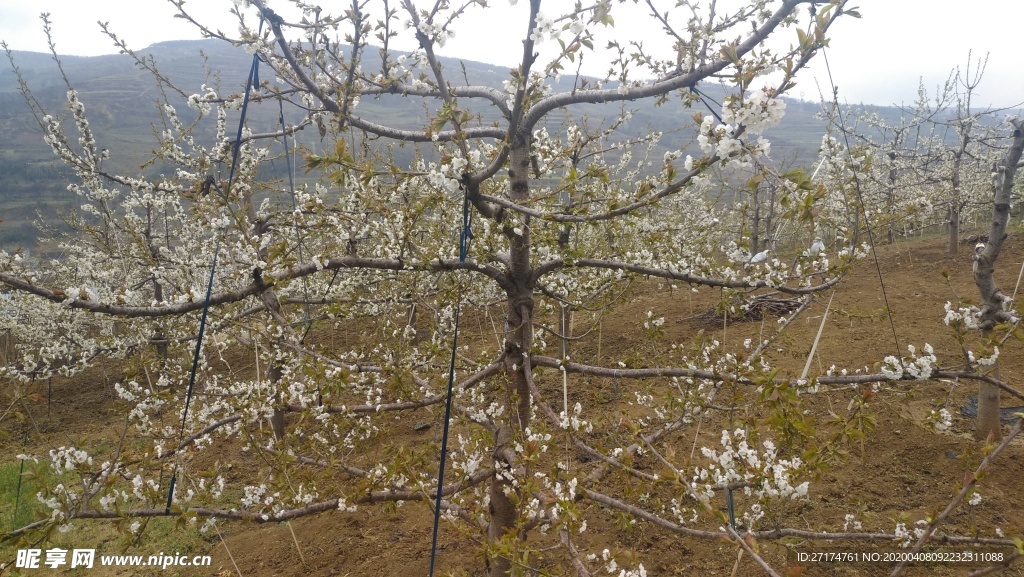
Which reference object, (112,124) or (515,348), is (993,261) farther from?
(112,124)

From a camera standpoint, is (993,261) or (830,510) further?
(993,261)

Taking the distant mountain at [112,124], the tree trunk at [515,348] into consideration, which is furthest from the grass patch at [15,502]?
the distant mountain at [112,124]

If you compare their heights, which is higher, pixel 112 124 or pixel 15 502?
pixel 112 124

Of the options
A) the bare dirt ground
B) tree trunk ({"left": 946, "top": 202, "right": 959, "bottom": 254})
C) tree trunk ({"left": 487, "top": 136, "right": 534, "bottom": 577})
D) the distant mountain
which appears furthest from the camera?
the distant mountain

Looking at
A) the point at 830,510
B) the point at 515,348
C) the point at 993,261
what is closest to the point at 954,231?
the point at 993,261

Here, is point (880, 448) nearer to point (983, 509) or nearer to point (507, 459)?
point (983, 509)

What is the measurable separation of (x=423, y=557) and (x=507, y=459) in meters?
2.34

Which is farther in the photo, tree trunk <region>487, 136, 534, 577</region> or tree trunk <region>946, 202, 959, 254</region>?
tree trunk <region>946, 202, 959, 254</region>

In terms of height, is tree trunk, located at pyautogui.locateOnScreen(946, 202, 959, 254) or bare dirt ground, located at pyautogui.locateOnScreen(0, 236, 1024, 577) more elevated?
tree trunk, located at pyautogui.locateOnScreen(946, 202, 959, 254)

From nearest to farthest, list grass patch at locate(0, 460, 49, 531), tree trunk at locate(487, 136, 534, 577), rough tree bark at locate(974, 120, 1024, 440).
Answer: tree trunk at locate(487, 136, 534, 577), rough tree bark at locate(974, 120, 1024, 440), grass patch at locate(0, 460, 49, 531)

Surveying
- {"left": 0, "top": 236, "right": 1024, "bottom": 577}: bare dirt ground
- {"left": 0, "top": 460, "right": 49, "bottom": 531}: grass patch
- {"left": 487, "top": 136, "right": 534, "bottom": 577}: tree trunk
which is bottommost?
{"left": 0, "top": 460, "right": 49, "bottom": 531}: grass patch

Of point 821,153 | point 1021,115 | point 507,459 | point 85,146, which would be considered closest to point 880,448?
point 1021,115

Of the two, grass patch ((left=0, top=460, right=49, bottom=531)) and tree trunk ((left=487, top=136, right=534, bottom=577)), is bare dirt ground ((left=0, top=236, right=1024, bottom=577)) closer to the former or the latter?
tree trunk ((left=487, top=136, right=534, bottom=577))

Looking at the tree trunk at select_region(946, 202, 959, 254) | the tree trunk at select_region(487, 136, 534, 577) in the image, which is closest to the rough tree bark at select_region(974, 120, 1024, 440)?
the tree trunk at select_region(487, 136, 534, 577)
